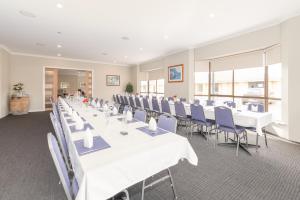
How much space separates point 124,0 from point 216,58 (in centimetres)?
447

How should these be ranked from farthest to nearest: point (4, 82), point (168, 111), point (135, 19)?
point (4, 82) < point (168, 111) < point (135, 19)

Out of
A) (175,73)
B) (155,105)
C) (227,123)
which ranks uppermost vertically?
(175,73)

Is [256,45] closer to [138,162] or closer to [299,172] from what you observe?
[299,172]

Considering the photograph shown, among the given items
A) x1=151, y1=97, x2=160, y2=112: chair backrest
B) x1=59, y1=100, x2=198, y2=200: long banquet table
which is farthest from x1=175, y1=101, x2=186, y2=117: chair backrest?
x1=59, y1=100, x2=198, y2=200: long banquet table

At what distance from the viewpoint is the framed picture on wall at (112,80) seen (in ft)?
34.3

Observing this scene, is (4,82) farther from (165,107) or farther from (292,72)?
(292,72)

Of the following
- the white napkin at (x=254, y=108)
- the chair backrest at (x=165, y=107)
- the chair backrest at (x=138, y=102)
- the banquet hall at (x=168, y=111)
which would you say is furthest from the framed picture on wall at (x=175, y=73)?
the white napkin at (x=254, y=108)

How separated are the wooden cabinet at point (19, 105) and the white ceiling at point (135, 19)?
282cm

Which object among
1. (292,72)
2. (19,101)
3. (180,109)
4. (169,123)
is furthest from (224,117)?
(19,101)

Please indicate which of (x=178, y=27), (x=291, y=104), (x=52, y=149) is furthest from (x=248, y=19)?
(x=52, y=149)

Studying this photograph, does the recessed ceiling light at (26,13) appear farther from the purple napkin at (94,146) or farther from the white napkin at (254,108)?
the white napkin at (254,108)

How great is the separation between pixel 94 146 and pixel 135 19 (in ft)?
11.7

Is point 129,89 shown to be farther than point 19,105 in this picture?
Yes

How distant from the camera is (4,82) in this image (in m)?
6.83
